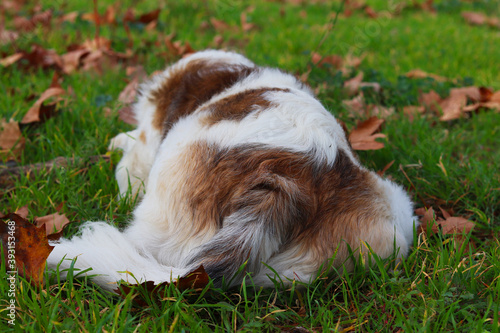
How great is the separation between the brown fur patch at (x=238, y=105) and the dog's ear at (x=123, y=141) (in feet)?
2.55

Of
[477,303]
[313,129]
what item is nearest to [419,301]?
[477,303]

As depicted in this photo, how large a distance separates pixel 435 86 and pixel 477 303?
276cm

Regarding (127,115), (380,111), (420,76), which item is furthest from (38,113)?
(420,76)

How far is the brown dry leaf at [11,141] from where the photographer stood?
112 inches

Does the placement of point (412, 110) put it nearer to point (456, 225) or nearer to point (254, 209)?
point (456, 225)

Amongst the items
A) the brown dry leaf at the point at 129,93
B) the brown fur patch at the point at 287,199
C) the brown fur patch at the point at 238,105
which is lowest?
the brown dry leaf at the point at 129,93

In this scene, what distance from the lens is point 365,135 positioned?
295 cm

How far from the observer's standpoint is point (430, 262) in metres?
2.02

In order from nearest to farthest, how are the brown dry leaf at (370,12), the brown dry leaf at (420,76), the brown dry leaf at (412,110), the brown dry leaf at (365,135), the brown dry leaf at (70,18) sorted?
the brown dry leaf at (365,135)
the brown dry leaf at (412,110)
the brown dry leaf at (420,76)
the brown dry leaf at (70,18)
the brown dry leaf at (370,12)

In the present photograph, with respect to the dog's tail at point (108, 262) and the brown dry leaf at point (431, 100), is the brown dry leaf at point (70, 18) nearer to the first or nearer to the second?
the brown dry leaf at point (431, 100)

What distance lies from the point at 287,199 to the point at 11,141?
2065mm

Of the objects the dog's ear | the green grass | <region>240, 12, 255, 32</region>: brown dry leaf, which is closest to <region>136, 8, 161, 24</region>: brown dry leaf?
the green grass

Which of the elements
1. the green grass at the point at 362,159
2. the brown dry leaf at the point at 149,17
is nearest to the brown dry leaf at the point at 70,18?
the green grass at the point at 362,159

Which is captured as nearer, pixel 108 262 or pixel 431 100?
pixel 108 262
